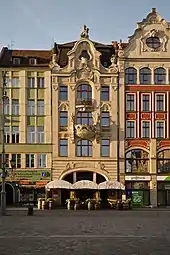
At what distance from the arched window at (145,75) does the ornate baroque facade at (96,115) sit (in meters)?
0.12

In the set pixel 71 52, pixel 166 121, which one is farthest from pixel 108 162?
pixel 71 52

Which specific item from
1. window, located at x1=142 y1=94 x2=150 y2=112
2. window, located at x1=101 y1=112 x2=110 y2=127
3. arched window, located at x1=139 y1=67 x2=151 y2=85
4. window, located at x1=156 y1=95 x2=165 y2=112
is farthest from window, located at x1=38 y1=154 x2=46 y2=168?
arched window, located at x1=139 y1=67 x2=151 y2=85

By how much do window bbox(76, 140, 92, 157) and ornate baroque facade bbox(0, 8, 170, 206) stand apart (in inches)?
4.6

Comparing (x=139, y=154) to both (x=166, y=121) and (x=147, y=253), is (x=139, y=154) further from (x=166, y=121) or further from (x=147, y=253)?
(x=147, y=253)

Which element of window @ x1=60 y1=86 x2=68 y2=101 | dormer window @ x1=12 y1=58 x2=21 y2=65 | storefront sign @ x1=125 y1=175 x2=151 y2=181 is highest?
dormer window @ x1=12 y1=58 x2=21 y2=65

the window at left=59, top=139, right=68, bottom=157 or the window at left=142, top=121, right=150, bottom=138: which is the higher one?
the window at left=142, top=121, right=150, bottom=138

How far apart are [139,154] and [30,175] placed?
13.0 metres

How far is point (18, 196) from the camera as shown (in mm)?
64562

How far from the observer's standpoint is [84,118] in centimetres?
6606

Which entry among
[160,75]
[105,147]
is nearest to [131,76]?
[160,75]

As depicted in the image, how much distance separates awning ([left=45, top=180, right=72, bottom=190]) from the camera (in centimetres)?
6022

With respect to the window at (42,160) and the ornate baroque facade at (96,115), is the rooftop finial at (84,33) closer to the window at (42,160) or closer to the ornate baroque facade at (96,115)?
the ornate baroque facade at (96,115)

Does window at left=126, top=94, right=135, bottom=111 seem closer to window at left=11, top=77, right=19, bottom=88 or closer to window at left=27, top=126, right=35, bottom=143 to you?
window at left=27, top=126, right=35, bottom=143

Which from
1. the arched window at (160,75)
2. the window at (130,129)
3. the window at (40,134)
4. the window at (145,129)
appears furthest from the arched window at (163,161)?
the window at (40,134)
